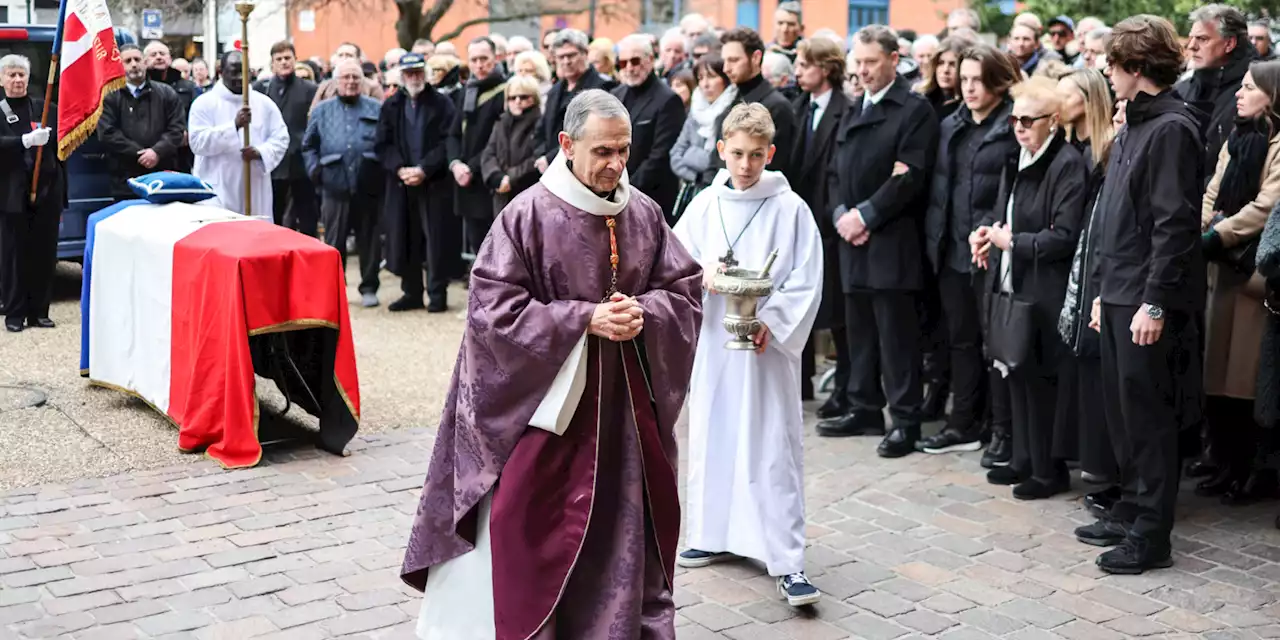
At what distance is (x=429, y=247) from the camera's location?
40.3 feet

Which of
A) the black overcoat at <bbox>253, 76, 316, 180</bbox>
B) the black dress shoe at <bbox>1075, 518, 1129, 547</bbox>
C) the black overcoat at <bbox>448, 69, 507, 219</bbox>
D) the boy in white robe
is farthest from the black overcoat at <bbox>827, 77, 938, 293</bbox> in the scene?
the black overcoat at <bbox>253, 76, 316, 180</bbox>

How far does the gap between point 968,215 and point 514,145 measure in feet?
15.4

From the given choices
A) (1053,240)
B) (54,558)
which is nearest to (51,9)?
(54,558)

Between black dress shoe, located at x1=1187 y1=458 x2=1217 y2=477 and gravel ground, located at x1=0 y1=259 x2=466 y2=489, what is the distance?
4.07 m

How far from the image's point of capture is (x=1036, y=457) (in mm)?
7094

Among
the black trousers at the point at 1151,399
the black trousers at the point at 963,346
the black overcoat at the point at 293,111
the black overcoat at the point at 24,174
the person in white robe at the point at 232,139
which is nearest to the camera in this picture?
the black trousers at the point at 1151,399

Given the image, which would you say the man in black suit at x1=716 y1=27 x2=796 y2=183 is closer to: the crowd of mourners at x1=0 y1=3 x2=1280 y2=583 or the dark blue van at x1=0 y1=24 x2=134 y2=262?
the crowd of mourners at x1=0 y1=3 x2=1280 y2=583

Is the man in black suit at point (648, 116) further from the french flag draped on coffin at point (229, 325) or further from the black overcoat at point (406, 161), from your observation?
the french flag draped on coffin at point (229, 325)

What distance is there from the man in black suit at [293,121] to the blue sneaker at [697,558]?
27.1ft

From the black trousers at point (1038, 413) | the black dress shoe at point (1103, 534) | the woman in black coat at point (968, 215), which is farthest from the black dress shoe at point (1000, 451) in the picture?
the black dress shoe at point (1103, 534)

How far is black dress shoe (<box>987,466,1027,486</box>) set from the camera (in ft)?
24.0

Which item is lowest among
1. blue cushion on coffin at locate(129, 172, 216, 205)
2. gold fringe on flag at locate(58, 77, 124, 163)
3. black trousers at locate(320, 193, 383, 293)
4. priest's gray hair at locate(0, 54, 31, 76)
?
black trousers at locate(320, 193, 383, 293)

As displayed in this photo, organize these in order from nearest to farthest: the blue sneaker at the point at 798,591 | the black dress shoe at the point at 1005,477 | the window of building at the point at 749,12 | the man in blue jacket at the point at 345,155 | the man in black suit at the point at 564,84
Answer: the blue sneaker at the point at 798,591
the black dress shoe at the point at 1005,477
the man in black suit at the point at 564,84
the man in blue jacket at the point at 345,155
the window of building at the point at 749,12

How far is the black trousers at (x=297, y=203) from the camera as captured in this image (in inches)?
533
